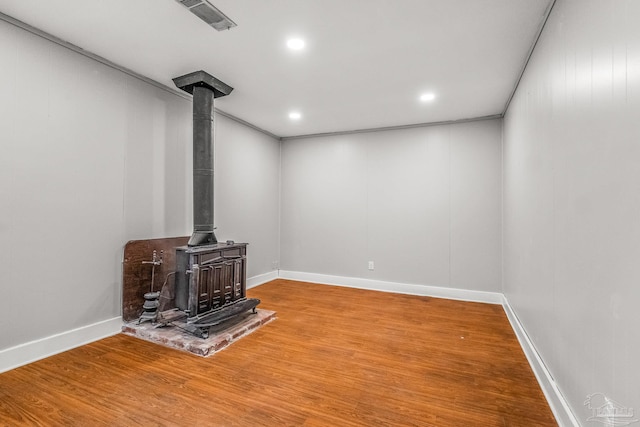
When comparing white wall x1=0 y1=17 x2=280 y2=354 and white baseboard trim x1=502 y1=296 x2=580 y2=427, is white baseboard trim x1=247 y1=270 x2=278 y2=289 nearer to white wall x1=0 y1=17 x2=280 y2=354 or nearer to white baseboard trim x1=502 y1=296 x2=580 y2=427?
white wall x1=0 y1=17 x2=280 y2=354

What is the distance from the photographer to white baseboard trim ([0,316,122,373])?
223 cm

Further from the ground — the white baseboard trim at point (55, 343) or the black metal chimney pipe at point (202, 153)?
the black metal chimney pipe at point (202, 153)

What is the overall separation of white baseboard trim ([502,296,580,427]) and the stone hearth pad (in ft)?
7.92

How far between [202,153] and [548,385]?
136 inches

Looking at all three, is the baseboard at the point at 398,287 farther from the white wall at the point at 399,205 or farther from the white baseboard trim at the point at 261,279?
the white baseboard trim at the point at 261,279

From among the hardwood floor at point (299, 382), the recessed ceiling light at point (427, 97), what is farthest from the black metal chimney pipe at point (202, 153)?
the recessed ceiling light at point (427, 97)

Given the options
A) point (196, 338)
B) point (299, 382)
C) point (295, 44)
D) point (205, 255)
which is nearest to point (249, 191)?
point (205, 255)

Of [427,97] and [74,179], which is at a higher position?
[427,97]

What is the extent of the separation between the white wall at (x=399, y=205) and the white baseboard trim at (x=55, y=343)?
9.95 ft

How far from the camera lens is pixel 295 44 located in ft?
8.21

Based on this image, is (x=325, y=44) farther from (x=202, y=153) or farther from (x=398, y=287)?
(x=398, y=287)

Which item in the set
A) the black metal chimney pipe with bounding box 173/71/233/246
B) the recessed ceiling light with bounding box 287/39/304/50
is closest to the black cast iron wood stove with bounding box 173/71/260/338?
the black metal chimney pipe with bounding box 173/71/233/246

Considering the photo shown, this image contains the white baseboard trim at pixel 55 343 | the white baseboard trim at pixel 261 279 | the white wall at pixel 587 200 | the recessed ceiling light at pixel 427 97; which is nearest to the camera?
the white wall at pixel 587 200

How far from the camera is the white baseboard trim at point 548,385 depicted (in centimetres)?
161
